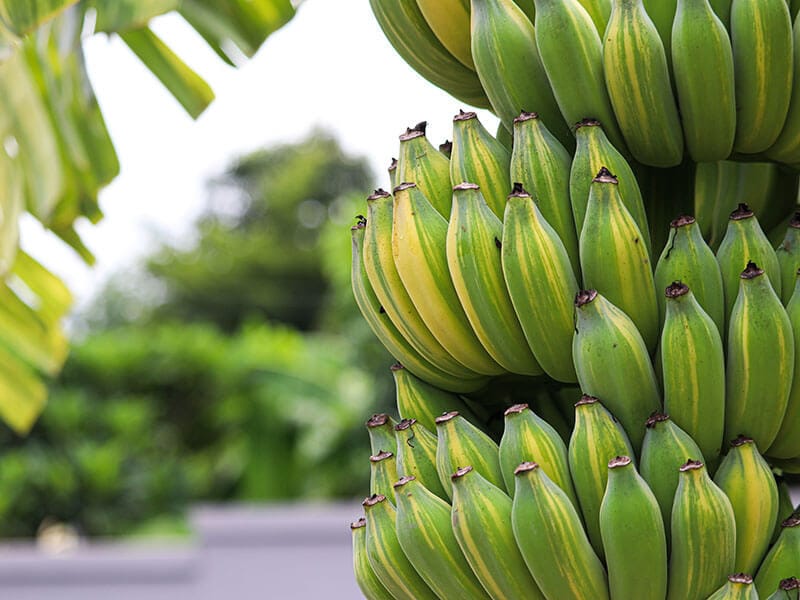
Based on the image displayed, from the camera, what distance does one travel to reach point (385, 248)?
1064 mm

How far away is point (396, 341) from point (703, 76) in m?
0.42

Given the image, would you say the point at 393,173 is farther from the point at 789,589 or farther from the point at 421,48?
the point at 789,589

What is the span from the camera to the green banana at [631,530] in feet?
2.87

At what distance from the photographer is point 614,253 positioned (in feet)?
3.10

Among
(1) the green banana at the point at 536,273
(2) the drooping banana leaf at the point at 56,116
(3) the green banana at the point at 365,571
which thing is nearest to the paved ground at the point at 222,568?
(2) the drooping banana leaf at the point at 56,116

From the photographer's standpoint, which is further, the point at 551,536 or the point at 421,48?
the point at 421,48

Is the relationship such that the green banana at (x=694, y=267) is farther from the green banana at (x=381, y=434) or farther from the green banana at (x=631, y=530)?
the green banana at (x=381, y=434)

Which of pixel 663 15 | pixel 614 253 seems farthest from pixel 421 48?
pixel 614 253

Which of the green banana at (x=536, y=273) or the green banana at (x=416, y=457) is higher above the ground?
the green banana at (x=536, y=273)

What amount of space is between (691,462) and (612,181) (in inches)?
10.5

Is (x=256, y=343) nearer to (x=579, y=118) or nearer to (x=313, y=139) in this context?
(x=579, y=118)

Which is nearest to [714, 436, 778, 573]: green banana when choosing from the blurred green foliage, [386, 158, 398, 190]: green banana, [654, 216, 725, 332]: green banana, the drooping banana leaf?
[654, 216, 725, 332]: green banana

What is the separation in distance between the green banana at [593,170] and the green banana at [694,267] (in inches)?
1.2

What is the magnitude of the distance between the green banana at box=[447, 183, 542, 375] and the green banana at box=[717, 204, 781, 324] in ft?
0.68
